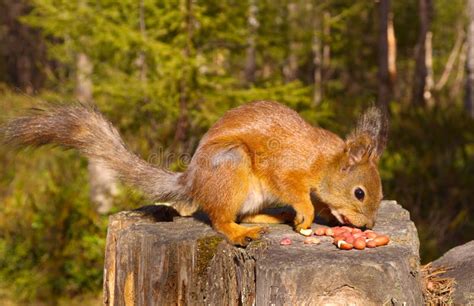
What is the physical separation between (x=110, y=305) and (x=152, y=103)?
350 centimetres

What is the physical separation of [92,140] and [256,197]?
937mm

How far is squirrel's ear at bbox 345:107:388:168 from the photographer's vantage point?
3895 mm

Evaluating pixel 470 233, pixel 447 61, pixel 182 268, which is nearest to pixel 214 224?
pixel 182 268

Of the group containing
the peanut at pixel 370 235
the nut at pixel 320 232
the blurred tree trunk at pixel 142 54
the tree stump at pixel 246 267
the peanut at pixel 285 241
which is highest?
the blurred tree trunk at pixel 142 54

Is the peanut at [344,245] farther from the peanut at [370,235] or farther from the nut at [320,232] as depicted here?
the nut at [320,232]

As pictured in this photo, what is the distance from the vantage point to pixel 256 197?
402cm

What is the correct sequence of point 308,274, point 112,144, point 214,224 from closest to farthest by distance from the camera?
1. point 308,274
2. point 214,224
3. point 112,144

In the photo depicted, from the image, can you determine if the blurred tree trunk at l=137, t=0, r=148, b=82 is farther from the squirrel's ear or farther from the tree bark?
the tree bark

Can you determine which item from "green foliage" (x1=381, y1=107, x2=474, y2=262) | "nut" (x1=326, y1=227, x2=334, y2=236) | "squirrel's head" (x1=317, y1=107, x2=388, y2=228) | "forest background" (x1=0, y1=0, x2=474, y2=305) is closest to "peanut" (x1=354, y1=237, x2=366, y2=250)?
"nut" (x1=326, y1=227, x2=334, y2=236)

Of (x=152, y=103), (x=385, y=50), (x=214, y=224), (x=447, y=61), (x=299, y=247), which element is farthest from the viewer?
(x=447, y=61)

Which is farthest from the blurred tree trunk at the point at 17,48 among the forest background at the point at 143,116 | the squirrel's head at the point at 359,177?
the squirrel's head at the point at 359,177

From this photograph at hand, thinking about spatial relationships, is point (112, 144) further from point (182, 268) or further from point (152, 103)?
point (152, 103)

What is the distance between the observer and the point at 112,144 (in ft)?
13.8

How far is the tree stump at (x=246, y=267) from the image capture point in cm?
312
